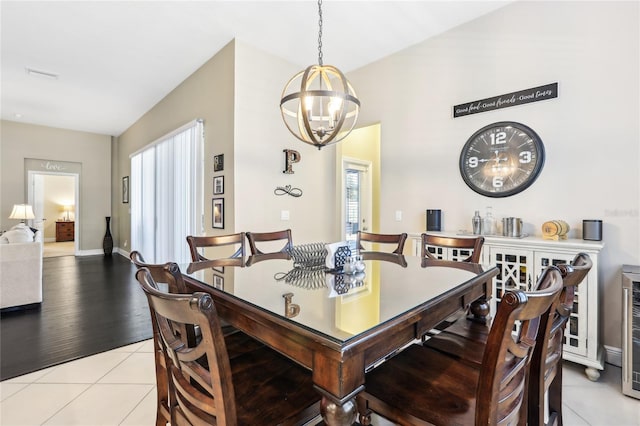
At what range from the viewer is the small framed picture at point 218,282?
1.36 metres

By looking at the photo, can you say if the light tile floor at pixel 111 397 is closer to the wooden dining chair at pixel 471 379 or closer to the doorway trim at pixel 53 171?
the wooden dining chair at pixel 471 379

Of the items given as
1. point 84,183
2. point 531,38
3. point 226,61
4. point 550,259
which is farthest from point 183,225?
point 84,183

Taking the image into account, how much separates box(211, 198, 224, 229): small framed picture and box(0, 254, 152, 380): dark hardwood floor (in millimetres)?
1265

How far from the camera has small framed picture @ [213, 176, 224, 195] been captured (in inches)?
140

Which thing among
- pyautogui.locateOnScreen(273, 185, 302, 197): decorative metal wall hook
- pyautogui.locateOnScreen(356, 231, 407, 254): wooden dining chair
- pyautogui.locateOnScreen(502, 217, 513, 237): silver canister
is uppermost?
pyautogui.locateOnScreen(273, 185, 302, 197): decorative metal wall hook

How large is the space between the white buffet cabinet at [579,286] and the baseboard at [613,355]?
0.51 ft

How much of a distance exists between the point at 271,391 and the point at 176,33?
370 centimetres

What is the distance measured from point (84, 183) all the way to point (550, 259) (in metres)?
9.56

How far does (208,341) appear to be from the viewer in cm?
79

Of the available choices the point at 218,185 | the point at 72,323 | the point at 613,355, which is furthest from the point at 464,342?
the point at 72,323

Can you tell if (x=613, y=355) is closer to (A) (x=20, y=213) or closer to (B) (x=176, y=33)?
(B) (x=176, y=33)

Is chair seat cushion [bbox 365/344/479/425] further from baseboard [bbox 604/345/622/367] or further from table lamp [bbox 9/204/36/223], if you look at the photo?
table lamp [bbox 9/204/36/223]

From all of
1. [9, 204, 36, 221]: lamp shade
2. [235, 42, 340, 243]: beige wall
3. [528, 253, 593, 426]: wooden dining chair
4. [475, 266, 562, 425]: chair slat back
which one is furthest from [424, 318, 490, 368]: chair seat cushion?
[9, 204, 36, 221]: lamp shade

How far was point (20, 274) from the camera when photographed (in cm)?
336
